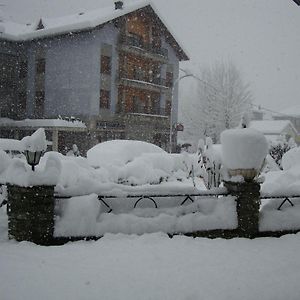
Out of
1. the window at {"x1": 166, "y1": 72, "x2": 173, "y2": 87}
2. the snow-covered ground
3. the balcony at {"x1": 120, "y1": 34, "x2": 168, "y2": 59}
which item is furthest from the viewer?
the window at {"x1": 166, "y1": 72, "x2": 173, "y2": 87}

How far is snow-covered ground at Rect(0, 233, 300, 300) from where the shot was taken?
4043mm

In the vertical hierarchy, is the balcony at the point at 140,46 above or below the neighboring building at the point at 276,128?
above

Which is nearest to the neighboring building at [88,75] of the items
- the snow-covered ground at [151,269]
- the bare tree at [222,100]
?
the bare tree at [222,100]

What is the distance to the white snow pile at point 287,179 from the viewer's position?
22.3 feet

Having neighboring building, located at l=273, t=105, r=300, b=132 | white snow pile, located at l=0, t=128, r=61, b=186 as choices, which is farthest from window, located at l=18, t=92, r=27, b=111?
neighboring building, located at l=273, t=105, r=300, b=132

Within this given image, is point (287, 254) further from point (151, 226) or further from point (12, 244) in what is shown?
point (12, 244)

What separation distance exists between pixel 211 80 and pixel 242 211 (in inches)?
1468

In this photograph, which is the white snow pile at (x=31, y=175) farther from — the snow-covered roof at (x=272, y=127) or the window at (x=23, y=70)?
the snow-covered roof at (x=272, y=127)

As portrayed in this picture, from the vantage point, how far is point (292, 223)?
21.6 feet

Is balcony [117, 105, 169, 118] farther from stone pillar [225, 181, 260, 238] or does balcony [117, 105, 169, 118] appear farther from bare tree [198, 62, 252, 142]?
stone pillar [225, 181, 260, 238]

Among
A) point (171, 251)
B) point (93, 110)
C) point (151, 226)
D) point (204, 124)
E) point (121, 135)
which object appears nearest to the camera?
point (171, 251)

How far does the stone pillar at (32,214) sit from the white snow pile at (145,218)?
20 cm

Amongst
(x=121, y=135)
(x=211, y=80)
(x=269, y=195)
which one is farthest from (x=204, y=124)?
(x=269, y=195)

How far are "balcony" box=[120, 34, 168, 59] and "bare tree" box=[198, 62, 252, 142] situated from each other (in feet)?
27.3
